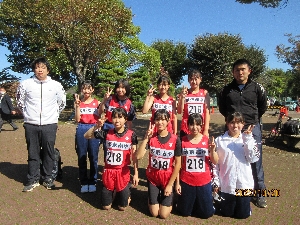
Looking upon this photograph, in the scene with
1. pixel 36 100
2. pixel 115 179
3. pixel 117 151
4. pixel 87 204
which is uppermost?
pixel 36 100

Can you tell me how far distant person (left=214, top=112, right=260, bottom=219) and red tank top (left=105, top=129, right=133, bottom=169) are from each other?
1257 mm

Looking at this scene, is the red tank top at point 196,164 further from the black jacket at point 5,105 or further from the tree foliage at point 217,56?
the tree foliage at point 217,56

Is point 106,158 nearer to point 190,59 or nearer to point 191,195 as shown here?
point 191,195

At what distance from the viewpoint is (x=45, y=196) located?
444 cm

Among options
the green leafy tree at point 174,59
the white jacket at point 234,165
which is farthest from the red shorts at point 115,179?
the green leafy tree at point 174,59

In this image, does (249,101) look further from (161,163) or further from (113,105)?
(113,105)

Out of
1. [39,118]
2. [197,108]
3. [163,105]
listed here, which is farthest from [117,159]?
[39,118]

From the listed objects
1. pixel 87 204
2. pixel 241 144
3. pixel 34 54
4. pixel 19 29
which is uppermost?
pixel 19 29

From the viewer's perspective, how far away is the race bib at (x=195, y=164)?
3717 mm

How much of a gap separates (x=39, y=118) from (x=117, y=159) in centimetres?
166

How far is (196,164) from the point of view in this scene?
3.73 metres

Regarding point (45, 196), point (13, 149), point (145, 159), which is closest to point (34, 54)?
point (13, 149)

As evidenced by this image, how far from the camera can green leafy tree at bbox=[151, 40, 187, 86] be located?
131 feet

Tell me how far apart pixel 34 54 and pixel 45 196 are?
1730 centimetres
